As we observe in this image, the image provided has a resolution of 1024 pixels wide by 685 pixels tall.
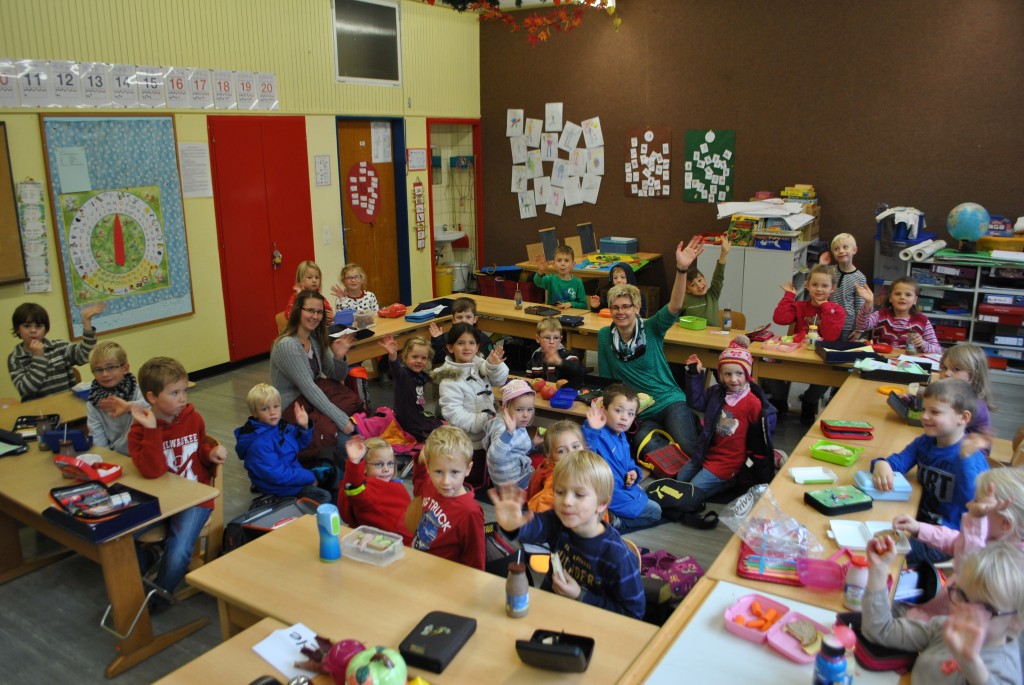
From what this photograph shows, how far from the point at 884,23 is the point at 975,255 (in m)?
2.37

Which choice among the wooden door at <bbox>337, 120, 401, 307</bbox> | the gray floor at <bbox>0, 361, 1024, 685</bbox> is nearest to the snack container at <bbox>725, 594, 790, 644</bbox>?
the gray floor at <bbox>0, 361, 1024, 685</bbox>

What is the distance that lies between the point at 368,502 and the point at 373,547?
73cm

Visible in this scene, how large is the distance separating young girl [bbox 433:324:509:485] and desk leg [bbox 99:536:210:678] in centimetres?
187

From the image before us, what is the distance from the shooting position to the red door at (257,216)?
273 inches

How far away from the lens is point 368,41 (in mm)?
8188

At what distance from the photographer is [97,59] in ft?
19.1

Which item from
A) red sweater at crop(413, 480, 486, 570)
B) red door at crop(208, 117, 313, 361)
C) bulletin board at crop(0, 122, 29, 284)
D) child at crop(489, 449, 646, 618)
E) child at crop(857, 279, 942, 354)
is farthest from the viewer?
red door at crop(208, 117, 313, 361)

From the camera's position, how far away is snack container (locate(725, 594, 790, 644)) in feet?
7.05

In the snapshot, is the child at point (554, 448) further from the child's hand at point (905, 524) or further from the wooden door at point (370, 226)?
the wooden door at point (370, 226)

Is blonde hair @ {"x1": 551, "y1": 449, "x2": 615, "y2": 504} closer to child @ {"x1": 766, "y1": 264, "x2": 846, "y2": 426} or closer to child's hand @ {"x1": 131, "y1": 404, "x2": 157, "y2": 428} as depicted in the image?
child's hand @ {"x1": 131, "y1": 404, "x2": 157, "y2": 428}

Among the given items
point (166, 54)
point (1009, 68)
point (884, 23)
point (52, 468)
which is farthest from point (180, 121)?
point (1009, 68)

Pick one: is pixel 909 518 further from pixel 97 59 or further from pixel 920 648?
pixel 97 59

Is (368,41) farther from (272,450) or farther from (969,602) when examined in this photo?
(969,602)

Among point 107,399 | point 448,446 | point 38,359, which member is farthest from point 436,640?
point 38,359
